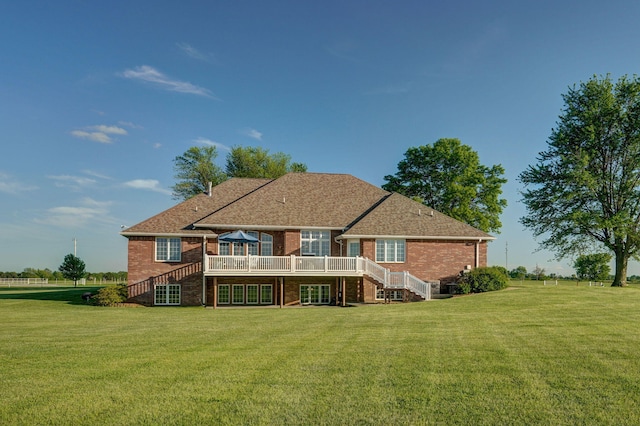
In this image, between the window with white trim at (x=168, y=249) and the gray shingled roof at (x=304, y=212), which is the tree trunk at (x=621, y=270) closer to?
the gray shingled roof at (x=304, y=212)

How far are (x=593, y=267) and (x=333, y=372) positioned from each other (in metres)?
51.6

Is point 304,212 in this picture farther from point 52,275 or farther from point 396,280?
point 52,275

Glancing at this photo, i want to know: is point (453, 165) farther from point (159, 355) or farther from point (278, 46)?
point (159, 355)

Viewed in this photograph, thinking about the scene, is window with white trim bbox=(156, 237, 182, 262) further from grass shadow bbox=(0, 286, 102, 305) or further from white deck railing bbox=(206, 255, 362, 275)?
grass shadow bbox=(0, 286, 102, 305)

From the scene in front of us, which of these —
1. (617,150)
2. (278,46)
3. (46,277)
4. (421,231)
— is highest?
(278,46)

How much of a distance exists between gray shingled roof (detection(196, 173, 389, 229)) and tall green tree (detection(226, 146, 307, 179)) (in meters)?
18.2

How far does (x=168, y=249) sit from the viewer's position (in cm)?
2814

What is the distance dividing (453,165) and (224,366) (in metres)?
37.9

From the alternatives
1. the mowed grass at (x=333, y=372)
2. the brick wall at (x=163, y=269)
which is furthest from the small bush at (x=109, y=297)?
the mowed grass at (x=333, y=372)

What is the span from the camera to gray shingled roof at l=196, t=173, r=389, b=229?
29.0 meters

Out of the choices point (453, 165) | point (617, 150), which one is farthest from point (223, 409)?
point (453, 165)

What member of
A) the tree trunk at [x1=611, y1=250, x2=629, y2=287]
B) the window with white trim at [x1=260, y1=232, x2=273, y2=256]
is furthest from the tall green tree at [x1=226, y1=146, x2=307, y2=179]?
the tree trunk at [x1=611, y1=250, x2=629, y2=287]

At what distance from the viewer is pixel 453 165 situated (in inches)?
1729

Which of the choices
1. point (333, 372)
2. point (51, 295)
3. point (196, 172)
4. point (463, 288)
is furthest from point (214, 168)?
point (333, 372)
